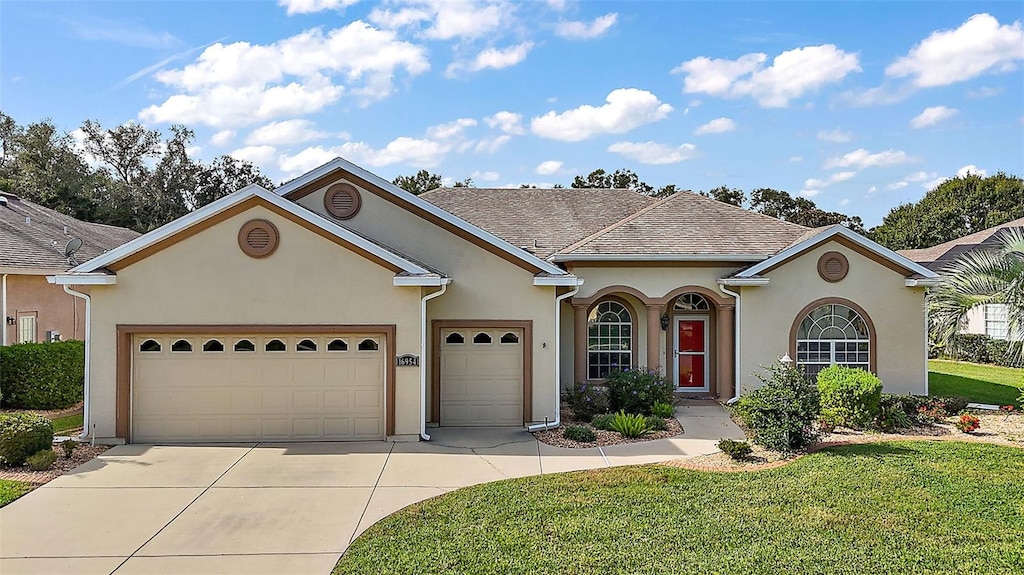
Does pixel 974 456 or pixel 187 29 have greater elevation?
pixel 187 29

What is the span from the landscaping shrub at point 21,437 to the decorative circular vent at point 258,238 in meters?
4.02

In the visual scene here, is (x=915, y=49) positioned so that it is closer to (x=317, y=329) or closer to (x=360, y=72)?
(x=360, y=72)

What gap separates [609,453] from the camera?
35.4ft

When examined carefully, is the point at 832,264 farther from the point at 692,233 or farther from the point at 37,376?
the point at 37,376

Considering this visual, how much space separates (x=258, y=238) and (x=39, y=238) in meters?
11.9

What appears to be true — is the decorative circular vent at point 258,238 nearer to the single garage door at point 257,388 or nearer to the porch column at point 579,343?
the single garage door at point 257,388

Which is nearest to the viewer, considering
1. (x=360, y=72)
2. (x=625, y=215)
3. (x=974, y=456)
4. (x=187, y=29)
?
(x=974, y=456)

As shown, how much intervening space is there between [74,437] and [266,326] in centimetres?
397

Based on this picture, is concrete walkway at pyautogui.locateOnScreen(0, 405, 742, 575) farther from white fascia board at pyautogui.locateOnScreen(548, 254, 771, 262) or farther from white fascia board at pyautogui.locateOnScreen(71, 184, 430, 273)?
white fascia board at pyautogui.locateOnScreen(548, 254, 771, 262)

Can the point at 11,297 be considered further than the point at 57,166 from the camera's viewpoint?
No

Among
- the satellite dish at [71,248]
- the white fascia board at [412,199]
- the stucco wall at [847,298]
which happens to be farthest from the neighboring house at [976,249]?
the satellite dish at [71,248]

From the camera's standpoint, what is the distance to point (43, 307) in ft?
55.0

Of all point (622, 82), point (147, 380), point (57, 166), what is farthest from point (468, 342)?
point (57, 166)

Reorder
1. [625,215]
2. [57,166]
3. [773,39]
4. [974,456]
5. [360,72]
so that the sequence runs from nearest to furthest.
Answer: [974,456], [360,72], [773,39], [625,215], [57,166]
